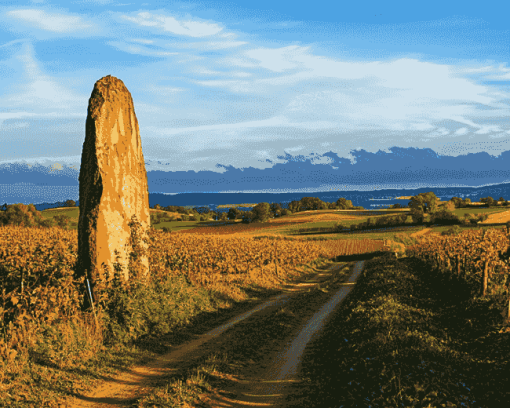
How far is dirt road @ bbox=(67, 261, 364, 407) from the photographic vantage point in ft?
24.4

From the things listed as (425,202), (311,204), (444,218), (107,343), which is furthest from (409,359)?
(311,204)

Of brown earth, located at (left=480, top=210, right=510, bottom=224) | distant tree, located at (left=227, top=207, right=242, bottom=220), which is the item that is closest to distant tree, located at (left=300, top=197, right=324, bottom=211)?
distant tree, located at (left=227, top=207, right=242, bottom=220)

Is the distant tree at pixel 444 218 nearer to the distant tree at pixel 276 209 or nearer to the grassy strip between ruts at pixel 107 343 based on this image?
the distant tree at pixel 276 209

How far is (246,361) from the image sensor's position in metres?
9.42

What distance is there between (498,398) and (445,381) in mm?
900

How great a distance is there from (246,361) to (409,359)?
147 inches

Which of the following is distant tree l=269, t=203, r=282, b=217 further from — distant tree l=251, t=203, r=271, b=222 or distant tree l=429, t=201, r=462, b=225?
distant tree l=429, t=201, r=462, b=225

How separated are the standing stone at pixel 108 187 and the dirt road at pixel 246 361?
11.4 feet

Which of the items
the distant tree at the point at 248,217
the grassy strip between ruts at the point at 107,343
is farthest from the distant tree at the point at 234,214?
the grassy strip between ruts at the point at 107,343

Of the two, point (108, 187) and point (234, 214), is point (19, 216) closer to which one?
point (108, 187)

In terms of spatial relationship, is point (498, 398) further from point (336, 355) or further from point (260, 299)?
point (260, 299)

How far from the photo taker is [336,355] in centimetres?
925

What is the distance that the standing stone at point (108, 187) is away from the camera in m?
11.7

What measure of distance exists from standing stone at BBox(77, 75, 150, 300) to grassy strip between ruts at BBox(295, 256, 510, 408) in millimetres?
6646
